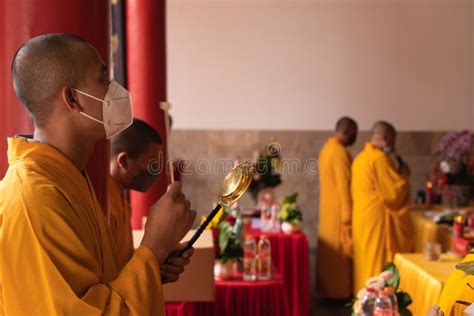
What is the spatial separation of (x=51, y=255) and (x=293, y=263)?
4274 mm

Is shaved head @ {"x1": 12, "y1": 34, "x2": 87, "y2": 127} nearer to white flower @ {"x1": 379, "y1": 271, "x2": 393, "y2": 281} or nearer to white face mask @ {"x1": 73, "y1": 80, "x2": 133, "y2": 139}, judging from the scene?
white face mask @ {"x1": 73, "y1": 80, "x2": 133, "y2": 139}

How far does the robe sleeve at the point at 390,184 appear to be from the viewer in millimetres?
5883

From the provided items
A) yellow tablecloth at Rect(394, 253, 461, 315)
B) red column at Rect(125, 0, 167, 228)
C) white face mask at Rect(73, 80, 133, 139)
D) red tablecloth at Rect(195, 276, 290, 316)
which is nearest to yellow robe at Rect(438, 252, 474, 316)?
yellow tablecloth at Rect(394, 253, 461, 315)

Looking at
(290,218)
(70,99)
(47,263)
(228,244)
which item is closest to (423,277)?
(228,244)

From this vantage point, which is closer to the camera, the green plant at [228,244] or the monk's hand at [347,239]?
the green plant at [228,244]

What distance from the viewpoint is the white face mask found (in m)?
1.61

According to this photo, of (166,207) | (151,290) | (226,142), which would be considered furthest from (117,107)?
(226,142)

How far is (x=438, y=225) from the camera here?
18.6 feet

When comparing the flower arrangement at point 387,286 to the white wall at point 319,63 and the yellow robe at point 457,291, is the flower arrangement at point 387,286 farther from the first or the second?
the white wall at point 319,63

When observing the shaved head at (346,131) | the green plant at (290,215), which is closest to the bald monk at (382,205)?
the shaved head at (346,131)

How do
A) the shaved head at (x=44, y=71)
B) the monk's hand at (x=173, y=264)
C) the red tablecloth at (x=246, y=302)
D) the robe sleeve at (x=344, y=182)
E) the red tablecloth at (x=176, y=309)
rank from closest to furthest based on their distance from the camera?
the shaved head at (x=44, y=71) < the monk's hand at (x=173, y=264) < the red tablecloth at (x=176, y=309) < the red tablecloth at (x=246, y=302) < the robe sleeve at (x=344, y=182)

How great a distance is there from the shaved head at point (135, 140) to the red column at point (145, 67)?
7.30 feet

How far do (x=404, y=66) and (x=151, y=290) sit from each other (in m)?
7.99

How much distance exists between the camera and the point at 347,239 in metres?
→ 6.50
